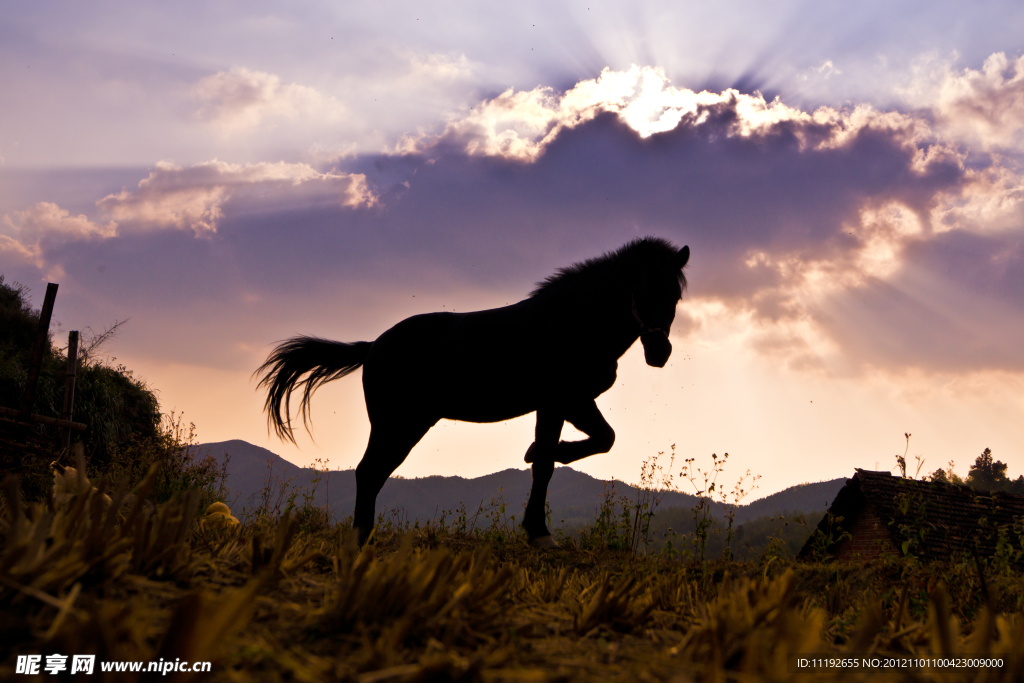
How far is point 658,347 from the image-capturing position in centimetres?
476

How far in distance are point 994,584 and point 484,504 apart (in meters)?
4.52

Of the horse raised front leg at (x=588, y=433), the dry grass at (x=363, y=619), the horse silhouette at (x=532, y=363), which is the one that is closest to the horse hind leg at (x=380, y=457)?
the horse silhouette at (x=532, y=363)

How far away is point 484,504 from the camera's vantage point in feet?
22.4

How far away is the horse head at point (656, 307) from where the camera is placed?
4.76 metres

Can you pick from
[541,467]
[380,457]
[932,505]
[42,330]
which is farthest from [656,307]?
[932,505]

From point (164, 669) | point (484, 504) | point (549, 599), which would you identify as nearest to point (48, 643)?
point (164, 669)

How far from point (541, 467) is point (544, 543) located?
649 mm

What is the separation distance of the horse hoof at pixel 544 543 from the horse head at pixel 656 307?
1.80 meters

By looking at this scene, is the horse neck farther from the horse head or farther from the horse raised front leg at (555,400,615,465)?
the horse raised front leg at (555,400,615,465)

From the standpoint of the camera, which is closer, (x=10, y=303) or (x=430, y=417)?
(x=430, y=417)

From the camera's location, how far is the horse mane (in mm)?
4875

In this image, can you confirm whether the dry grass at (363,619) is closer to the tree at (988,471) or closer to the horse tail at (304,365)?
the horse tail at (304,365)

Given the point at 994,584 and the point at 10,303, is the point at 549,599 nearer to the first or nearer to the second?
the point at 994,584

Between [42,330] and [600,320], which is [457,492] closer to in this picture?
[42,330]
